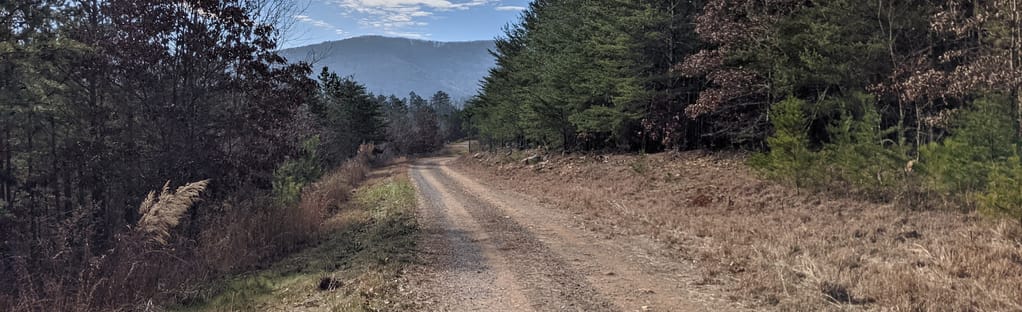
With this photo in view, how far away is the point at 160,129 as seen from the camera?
11789 millimetres

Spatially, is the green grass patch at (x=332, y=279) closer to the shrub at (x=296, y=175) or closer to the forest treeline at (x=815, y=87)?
the shrub at (x=296, y=175)

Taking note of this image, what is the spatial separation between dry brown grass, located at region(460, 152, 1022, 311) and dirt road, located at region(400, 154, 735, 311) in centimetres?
51

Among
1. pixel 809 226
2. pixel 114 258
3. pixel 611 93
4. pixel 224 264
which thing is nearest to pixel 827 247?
pixel 809 226

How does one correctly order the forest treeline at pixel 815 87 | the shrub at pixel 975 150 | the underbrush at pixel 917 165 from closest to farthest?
1. the underbrush at pixel 917 165
2. the shrub at pixel 975 150
3. the forest treeline at pixel 815 87

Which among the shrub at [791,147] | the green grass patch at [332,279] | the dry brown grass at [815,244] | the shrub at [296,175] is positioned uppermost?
the shrub at [791,147]

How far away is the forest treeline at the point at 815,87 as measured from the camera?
9742 mm

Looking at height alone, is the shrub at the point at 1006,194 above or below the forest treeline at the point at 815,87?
below

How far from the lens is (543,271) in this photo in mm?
7125

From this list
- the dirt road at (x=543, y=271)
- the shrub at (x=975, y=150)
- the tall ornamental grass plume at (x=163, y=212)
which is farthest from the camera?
the shrub at (x=975, y=150)

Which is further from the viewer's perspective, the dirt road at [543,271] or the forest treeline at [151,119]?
the forest treeline at [151,119]

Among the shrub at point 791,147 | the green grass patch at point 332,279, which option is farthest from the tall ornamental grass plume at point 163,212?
the shrub at point 791,147

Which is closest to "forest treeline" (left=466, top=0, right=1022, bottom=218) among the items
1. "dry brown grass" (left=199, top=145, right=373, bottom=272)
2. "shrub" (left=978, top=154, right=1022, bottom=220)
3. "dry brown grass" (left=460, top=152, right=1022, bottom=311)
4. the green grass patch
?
"shrub" (left=978, top=154, right=1022, bottom=220)

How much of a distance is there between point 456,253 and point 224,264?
13.4ft

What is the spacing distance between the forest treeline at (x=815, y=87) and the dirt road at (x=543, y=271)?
547 cm
